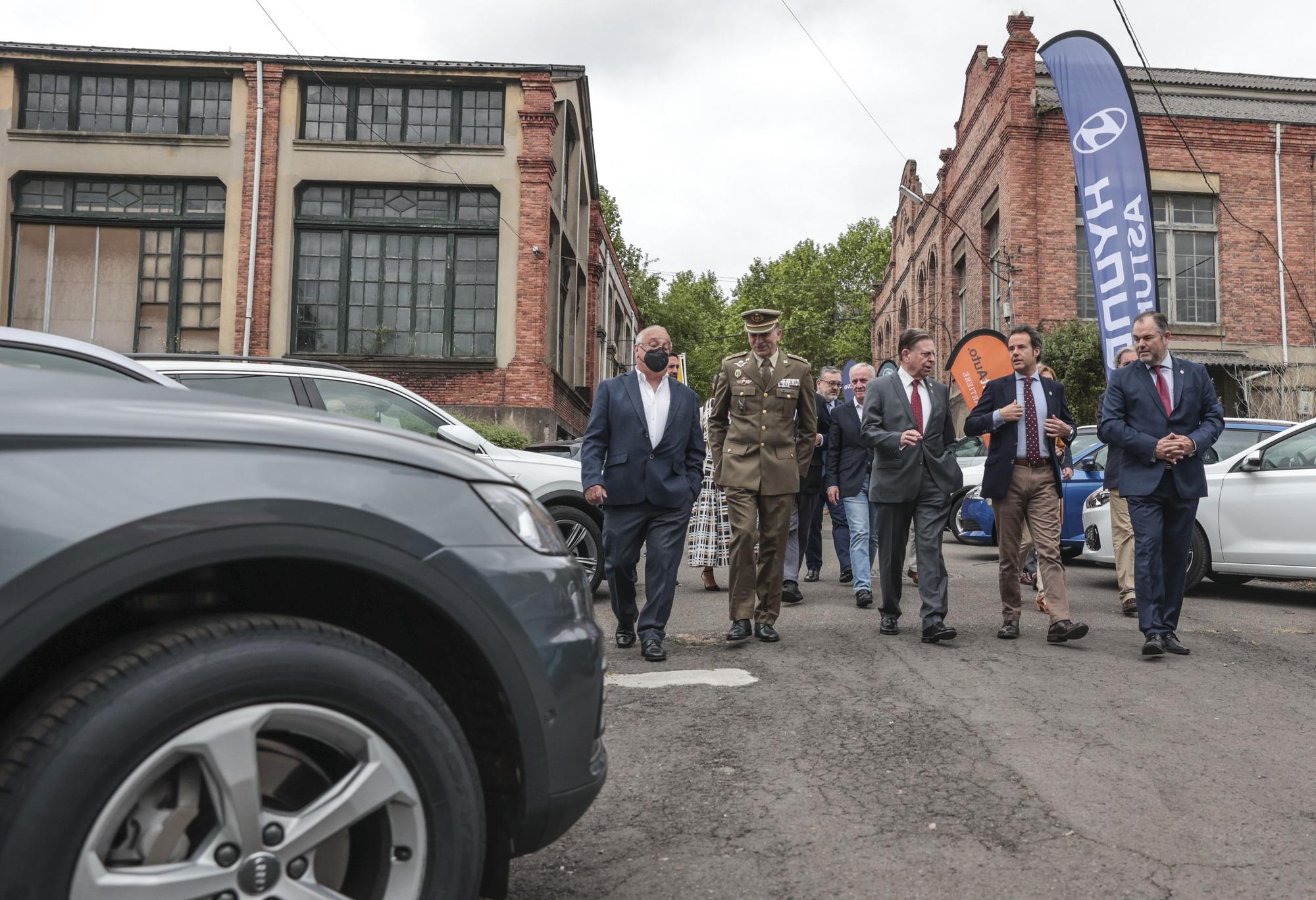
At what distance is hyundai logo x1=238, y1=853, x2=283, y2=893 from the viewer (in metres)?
1.79

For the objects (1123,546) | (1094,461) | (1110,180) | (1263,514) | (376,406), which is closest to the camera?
(376,406)

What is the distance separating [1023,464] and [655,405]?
2.45 m

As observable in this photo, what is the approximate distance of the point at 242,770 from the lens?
5.94 feet

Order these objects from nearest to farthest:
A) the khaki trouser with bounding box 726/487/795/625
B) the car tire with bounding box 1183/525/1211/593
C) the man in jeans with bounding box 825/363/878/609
→ 1. the khaki trouser with bounding box 726/487/795/625
2. the man in jeans with bounding box 825/363/878/609
3. the car tire with bounding box 1183/525/1211/593

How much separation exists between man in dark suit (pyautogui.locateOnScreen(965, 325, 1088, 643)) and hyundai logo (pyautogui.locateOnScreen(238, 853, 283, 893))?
5626 mm

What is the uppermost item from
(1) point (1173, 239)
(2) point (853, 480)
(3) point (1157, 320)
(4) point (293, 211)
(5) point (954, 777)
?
(4) point (293, 211)

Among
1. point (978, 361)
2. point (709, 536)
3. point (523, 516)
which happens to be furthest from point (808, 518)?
point (523, 516)

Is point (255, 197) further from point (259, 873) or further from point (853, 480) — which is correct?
point (259, 873)

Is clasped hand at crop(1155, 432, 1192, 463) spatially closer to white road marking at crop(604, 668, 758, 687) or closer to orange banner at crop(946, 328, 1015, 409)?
white road marking at crop(604, 668, 758, 687)

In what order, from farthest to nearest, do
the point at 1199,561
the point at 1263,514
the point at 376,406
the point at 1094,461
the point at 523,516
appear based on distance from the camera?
the point at 1094,461 → the point at 1199,561 → the point at 1263,514 → the point at 376,406 → the point at 523,516

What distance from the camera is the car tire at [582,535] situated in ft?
27.6

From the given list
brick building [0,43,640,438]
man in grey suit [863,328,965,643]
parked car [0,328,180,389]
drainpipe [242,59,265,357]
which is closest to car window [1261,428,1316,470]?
man in grey suit [863,328,965,643]

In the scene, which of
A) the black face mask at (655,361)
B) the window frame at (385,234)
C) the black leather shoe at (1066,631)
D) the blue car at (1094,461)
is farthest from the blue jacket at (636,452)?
the window frame at (385,234)

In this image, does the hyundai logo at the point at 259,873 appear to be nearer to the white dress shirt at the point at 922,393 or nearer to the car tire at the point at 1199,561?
the white dress shirt at the point at 922,393
